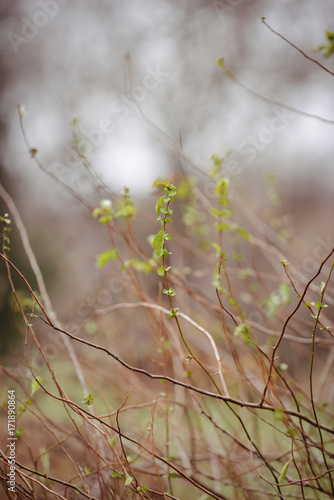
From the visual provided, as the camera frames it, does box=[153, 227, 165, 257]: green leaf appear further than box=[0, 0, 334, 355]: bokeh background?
No

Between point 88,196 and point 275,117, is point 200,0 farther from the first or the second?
point 88,196

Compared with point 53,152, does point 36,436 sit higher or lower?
lower

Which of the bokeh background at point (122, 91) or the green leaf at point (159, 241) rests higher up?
the bokeh background at point (122, 91)

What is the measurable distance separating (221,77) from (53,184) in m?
2.13

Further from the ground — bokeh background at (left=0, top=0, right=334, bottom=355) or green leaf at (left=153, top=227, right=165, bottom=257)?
bokeh background at (left=0, top=0, right=334, bottom=355)

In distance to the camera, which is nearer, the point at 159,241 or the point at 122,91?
the point at 159,241

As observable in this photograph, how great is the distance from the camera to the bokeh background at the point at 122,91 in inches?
118

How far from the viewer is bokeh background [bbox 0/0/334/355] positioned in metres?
3.00

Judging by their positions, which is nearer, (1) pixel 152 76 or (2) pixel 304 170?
(1) pixel 152 76

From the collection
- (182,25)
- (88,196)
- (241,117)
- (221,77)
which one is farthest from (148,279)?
(182,25)

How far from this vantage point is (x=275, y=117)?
9.16ft

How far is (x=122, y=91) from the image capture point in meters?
3.09

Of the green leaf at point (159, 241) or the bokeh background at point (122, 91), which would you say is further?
the bokeh background at point (122, 91)

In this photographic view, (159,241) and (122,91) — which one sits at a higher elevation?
(122,91)
